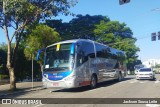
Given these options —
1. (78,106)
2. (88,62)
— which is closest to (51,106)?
(78,106)

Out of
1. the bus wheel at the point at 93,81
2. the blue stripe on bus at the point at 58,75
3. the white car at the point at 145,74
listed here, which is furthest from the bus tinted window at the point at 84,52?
the white car at the point at 145,74

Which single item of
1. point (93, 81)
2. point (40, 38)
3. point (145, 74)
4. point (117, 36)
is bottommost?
point (93, 81)

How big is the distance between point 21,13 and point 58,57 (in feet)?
14.5

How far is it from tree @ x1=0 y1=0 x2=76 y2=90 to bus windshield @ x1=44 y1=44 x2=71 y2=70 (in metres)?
3.48

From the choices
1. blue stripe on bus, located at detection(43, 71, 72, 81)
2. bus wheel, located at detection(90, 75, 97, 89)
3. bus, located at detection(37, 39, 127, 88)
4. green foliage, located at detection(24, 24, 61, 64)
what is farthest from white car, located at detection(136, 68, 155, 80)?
blue stripe on bus, located at detection(43, 71, 72, 81)

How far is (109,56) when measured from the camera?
27.6 m

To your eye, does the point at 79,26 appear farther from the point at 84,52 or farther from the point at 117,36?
Answer: the point at 84,52

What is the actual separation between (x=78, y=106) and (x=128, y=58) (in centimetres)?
5446

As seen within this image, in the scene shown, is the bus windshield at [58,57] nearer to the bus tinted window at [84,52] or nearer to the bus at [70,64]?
the bus at [70,64]

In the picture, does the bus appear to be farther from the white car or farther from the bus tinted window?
the white car

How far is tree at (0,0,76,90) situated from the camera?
68.4 ft

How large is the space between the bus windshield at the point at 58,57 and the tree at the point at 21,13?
3477 millimetres

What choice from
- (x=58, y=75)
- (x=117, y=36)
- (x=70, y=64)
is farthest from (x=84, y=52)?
(x=117, y=36)

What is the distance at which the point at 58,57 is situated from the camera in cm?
1953
